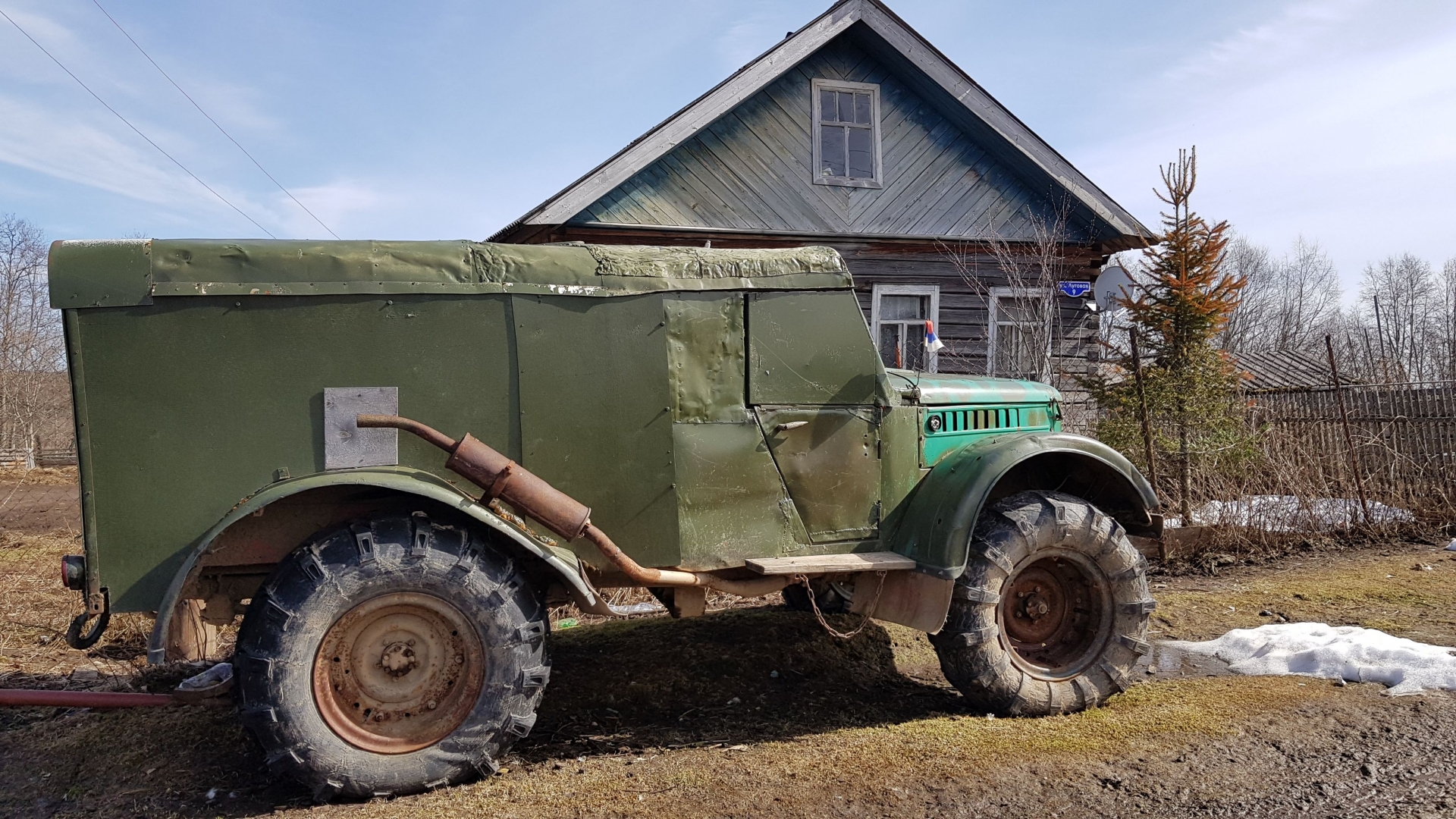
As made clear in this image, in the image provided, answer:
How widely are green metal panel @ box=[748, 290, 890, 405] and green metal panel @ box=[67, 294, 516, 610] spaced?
137cm

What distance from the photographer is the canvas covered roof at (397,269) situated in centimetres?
334

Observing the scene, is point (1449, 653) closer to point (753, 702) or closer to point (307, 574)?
point (753, 702)

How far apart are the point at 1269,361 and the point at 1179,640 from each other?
1840 centimetres

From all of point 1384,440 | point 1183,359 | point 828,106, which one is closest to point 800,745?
point 1183,359

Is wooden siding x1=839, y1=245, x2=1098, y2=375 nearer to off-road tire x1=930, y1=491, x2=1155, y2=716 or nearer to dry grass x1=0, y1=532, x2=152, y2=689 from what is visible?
off-road tire x1=930, y1=491, x2=1155, y2=716

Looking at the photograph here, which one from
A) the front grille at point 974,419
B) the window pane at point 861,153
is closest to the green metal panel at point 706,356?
the front grille at point 974,419

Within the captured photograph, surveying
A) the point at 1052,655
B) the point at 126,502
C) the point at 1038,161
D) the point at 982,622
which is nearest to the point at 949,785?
the point at 982,622

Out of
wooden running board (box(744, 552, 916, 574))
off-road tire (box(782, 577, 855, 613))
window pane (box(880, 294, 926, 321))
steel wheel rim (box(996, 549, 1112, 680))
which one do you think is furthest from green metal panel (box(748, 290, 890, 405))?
window pane (box(880, 294, 926, 321))

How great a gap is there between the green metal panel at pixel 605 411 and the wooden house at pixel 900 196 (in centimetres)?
731

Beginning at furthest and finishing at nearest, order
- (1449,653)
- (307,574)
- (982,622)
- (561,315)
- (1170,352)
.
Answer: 1. (1170,352)
2. (1449,653)
3. (982,622)
4. (561,315)
5. (307,574)

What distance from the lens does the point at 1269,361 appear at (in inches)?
818

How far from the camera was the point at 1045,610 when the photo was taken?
4.47 metres

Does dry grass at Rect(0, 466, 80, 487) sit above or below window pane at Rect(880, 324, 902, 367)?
below

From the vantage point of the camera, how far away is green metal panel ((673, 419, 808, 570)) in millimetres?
3914
